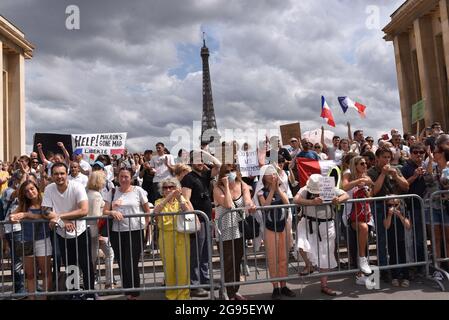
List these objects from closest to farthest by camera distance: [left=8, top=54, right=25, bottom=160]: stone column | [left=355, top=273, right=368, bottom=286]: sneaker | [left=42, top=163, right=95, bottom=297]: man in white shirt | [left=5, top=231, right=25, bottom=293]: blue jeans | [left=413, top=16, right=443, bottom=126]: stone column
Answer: [left=42, top=163, right=95, bottom=297]: man in white shirt
[left=5, top=231, right=25, bottom=293]: blue jeans
[left=355, top=273, right=368, bottom=286]: sneaker
[left=413, top=16, right=443, bottom=126]: stone column
[left=8, top=54, right=25, bottom=160]: stone column

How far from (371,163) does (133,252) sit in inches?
165

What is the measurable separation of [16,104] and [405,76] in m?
28.5

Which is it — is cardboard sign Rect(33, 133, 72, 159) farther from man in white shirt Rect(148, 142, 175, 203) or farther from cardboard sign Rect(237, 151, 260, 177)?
cardboard sign Rect(237, 151, 260, 177)

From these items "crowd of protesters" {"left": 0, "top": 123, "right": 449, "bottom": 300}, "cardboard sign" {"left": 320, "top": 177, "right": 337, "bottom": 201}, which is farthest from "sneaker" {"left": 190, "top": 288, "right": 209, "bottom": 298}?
"cardboard sign" {"left": 320, "top": 177, "right": 337, "bottom": 201}

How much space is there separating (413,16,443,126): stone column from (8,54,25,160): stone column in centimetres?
2738

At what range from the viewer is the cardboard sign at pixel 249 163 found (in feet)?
31.0

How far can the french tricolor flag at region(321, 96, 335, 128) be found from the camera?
1296 cm

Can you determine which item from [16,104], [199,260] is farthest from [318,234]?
[16,104]

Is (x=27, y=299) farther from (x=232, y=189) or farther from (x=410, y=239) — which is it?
(x=410, y=239)

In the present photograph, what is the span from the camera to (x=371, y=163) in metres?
7.40

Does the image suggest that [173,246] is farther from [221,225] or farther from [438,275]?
[438,275]

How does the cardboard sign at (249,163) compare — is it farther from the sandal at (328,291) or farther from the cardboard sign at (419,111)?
the cardboard sign at (419,111)
